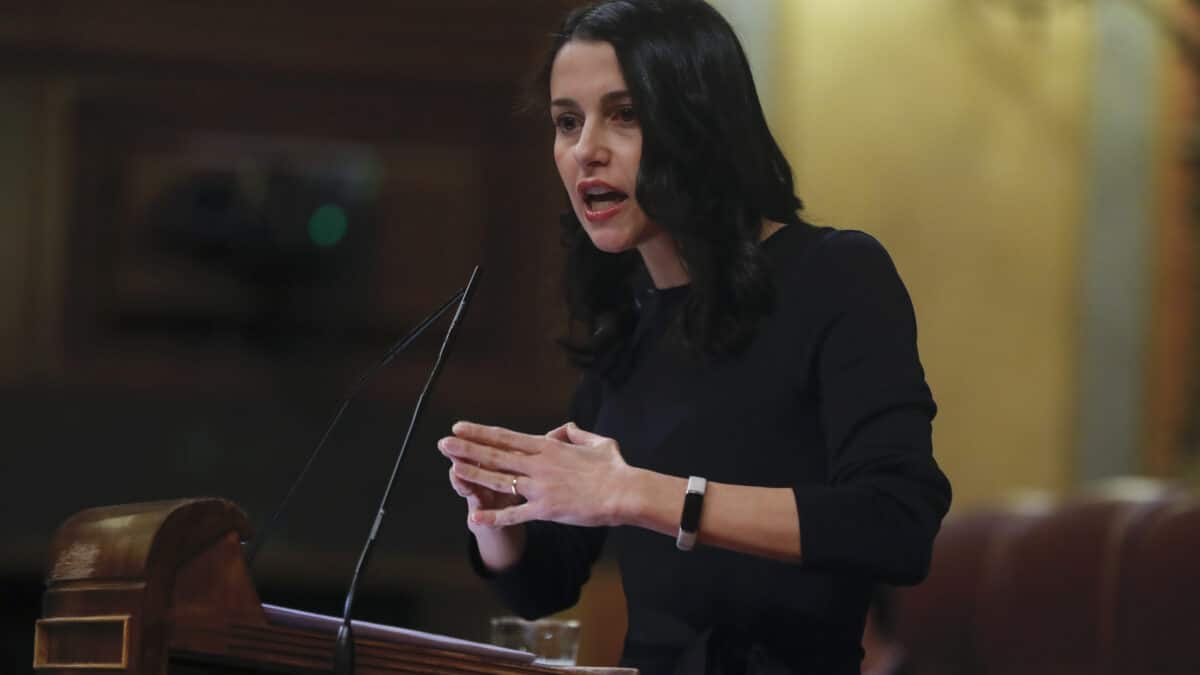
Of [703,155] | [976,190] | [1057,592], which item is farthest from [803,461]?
[976,190]

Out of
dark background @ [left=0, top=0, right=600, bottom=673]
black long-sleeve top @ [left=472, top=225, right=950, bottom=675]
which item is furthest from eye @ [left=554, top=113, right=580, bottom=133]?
dark background @ [left=0, top=0, right=600, bottom=673]

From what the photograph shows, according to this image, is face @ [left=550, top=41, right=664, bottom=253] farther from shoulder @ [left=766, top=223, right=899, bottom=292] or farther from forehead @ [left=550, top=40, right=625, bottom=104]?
shoulder @ [left=766, top=223, right=899, bottom=292]

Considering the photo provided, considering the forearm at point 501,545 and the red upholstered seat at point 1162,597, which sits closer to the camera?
the forearm at point 501,545

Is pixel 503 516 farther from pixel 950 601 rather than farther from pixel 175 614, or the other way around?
pixel 950 601

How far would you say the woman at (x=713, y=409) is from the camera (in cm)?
144

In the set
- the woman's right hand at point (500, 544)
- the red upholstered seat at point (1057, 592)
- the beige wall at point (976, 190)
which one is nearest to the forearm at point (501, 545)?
the woman's right hand at point (500, 544)

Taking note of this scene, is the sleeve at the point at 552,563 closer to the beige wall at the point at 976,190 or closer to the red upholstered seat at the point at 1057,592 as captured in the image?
the red upholstered seat at the point at 1057,592

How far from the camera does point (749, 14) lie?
198 inches

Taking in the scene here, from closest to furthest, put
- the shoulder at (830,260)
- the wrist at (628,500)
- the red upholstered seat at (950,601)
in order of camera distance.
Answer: the wrist at (628,500), the shoulder at (830,260), the red upholstered seat at (950,601)

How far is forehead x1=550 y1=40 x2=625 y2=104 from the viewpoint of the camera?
5.41 ft

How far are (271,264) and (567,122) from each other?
3644 millimetres

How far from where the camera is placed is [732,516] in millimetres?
1435

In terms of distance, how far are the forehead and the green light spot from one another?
3642mm

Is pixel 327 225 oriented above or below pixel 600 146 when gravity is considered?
below
